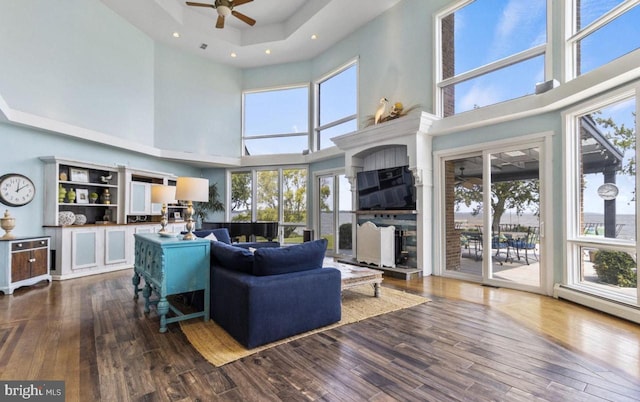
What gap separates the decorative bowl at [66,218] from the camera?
5220mm

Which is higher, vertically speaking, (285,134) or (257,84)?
(257,84)

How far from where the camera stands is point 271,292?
99.7 inches

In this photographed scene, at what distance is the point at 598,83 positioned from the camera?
10.4ft

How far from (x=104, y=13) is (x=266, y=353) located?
7258mm

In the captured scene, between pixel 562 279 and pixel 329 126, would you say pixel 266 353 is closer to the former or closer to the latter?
pixel 562 279

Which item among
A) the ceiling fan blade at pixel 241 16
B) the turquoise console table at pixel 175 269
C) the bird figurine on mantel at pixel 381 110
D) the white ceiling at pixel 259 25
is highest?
the white ceiling at pixel 259 25

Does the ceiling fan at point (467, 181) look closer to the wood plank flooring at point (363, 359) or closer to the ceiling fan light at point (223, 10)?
the wood plank flooring at point (363, 359)

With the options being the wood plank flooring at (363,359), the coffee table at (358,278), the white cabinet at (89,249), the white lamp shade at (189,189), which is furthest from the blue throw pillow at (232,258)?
the white cabinet at (89,249)

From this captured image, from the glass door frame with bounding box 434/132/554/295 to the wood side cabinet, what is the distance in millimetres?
6384

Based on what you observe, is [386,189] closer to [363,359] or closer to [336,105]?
[336,105]

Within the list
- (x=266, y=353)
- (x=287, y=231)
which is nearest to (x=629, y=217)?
(x=266, y=353)

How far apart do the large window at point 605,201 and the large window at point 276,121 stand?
5.68 metres

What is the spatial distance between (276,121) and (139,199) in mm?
3967

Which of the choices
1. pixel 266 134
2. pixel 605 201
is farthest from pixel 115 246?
pixel 605 201
